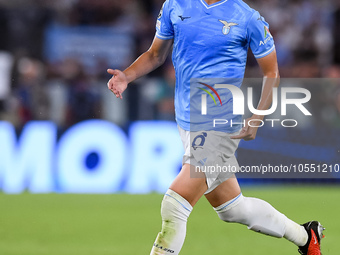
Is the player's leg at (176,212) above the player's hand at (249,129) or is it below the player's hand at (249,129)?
below

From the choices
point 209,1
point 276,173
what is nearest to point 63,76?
point 276,173

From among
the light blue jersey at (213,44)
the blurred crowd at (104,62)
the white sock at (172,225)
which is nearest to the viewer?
the white sock at (172,225)

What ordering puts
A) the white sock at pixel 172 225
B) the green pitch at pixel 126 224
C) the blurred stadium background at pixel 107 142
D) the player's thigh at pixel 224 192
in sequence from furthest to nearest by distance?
the blurred stadium background at pixel 107 142 < the green pitch at pixel 126 224 < the player's thigh at pixel 224 192 < the white sock at pixel 172 225

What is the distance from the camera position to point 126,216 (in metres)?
9.20

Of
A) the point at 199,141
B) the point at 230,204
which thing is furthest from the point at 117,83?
the point at 230,204

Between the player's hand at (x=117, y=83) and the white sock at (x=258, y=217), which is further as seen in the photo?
the white sock at (x=258, y=217)

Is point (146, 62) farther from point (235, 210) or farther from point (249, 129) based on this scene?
point (235, 210)

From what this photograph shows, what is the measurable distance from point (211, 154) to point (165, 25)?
986mm

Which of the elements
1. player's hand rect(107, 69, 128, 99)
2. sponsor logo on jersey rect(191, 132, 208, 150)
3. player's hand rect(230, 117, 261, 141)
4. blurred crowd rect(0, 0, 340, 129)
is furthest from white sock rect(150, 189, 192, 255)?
blurred crowd rect(0, 0, 340, 129)

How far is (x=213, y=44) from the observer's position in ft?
16.4

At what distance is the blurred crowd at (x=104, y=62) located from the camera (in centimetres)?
1134

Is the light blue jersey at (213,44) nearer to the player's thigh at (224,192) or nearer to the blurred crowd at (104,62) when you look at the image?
the player's thigh at (224,192)

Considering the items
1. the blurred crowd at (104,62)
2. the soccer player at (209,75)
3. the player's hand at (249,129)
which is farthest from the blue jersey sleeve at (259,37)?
the blurred crowd at (104,62)

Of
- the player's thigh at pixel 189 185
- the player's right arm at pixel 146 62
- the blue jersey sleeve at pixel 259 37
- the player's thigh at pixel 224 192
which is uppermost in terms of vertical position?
the blue jersey sleeve at pixel 259 37
